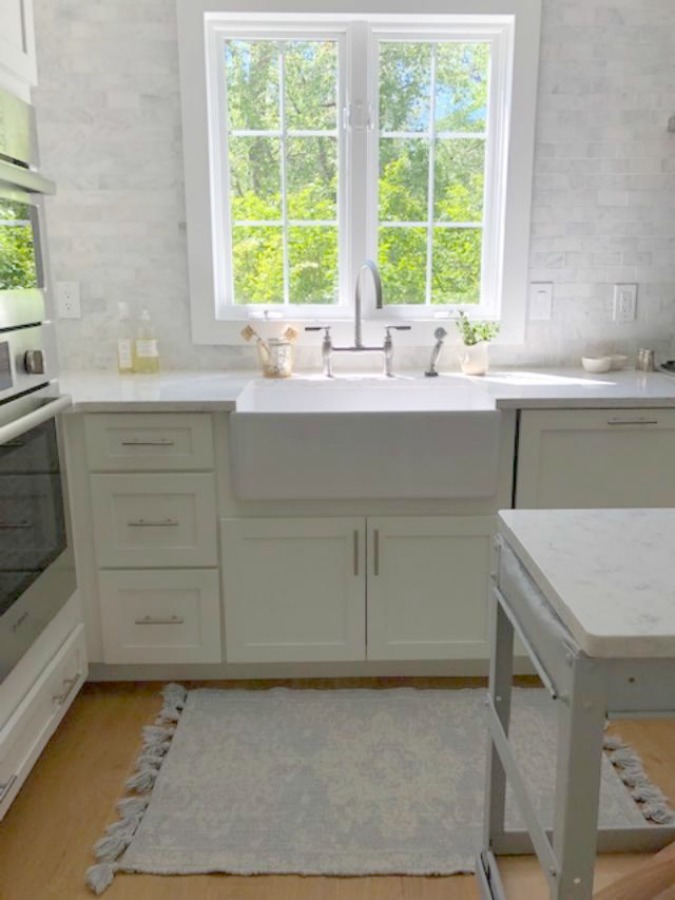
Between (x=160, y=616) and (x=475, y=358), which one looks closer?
(x=160, y=616)

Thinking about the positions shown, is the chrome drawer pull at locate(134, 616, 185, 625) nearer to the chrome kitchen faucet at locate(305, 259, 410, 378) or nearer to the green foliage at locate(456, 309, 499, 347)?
the chrome kitchen faucet at locate(305, 259, 410, 378)

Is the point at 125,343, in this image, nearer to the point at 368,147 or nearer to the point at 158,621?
the point at 158,621

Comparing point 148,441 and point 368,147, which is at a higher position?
point 368,147

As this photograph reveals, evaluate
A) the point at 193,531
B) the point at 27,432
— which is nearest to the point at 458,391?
the point at 193,531

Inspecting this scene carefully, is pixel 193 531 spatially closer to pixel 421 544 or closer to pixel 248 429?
pixel 248 429

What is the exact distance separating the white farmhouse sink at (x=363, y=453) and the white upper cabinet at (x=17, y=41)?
988 millimetres

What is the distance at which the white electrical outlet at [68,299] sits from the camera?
2748 mm

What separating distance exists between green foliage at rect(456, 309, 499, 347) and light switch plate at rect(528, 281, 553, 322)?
20 cm

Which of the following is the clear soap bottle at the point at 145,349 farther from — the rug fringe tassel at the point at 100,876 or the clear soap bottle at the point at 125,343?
the rug fringe tassel at the point at 100,876

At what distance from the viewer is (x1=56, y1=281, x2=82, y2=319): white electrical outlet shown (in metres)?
2.75

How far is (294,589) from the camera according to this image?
231 cm

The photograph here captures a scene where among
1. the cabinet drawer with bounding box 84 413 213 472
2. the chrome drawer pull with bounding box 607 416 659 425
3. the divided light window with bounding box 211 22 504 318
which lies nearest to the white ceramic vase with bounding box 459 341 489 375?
the divided light window with bounding box 211 22 504 318

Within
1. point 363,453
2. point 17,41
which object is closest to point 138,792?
point 363,453

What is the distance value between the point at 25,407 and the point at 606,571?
1.37m
